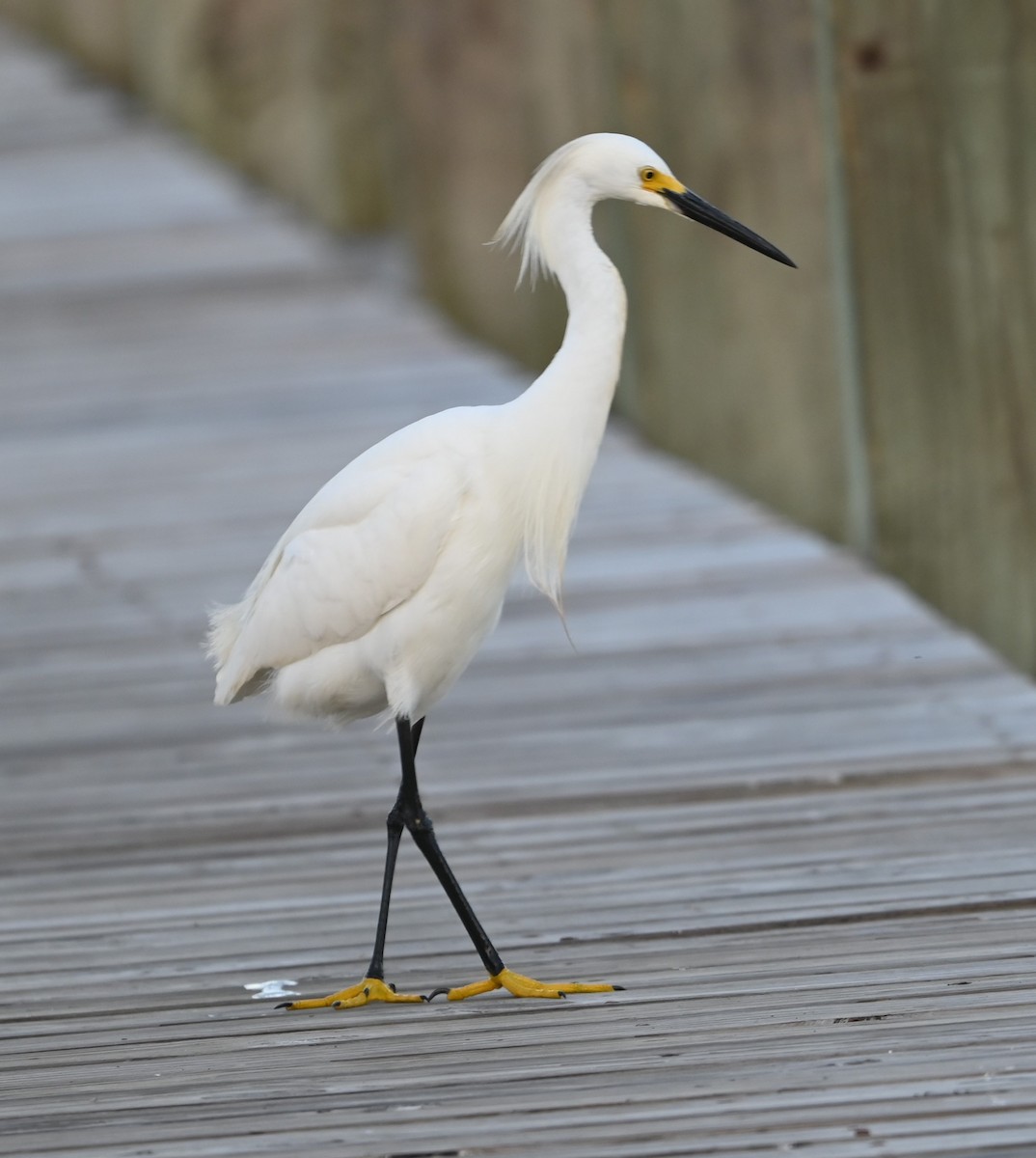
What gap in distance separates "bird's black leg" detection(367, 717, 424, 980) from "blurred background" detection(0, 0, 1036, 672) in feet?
7.05

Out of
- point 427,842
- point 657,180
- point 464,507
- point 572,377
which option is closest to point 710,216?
point 657,180

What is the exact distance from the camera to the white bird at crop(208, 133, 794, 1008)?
3021 millimetres

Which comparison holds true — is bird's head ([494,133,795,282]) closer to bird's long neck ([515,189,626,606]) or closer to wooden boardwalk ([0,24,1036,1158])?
bird's long neck ([515,189,626,606])

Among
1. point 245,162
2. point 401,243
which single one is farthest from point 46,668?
point 245,162

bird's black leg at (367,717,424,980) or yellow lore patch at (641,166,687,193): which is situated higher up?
yellow lore patch at (641,166,687,193)

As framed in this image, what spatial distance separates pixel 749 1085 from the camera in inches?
99.7

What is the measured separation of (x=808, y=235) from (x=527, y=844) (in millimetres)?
2405

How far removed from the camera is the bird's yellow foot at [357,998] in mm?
2955

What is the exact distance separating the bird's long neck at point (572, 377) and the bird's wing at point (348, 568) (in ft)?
0.42

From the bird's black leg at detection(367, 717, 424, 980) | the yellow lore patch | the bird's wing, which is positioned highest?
the yellow lore patch

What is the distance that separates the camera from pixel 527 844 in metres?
3.73

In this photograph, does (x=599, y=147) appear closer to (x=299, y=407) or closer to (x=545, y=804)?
(x=545, y=804)

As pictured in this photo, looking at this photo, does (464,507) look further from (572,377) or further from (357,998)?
(357,998)

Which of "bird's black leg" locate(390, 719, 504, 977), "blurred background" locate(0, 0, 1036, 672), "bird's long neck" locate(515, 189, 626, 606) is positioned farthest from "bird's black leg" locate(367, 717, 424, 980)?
"blurred background" locate(0, 0, 1036, 672)
